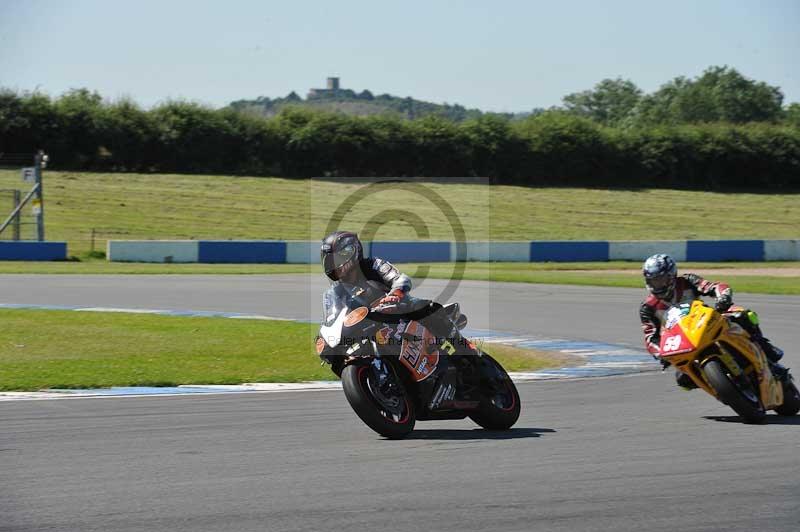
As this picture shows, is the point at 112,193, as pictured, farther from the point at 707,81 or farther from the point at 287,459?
the point at 707,81

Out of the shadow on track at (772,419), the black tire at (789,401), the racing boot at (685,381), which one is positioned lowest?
the shadow on track at (772,419)

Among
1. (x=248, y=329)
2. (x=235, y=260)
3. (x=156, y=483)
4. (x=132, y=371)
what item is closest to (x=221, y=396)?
(x=132, y=371)

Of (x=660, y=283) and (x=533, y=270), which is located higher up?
(x=660, y=283)

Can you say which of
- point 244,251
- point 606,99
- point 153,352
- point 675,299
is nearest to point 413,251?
point 244,251

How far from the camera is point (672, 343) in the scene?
8438 millimetres

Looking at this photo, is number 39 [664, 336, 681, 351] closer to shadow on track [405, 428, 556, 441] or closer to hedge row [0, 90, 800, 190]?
shadow on track [405, 428, 556, 441]

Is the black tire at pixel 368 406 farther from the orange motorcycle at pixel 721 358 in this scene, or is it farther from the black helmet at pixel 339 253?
the orange motorcycle at pixel 721 358

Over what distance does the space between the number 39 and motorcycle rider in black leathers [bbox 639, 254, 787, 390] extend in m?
0.21

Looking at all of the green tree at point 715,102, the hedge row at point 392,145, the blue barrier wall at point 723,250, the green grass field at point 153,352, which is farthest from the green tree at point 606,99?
the green grass field at point 153,352

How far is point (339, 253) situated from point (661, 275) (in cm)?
263

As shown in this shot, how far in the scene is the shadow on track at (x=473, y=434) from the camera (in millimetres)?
7801

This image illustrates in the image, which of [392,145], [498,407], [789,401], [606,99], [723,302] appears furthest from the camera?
[606,99]

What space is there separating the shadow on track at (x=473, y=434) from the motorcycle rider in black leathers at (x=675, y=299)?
131 cm

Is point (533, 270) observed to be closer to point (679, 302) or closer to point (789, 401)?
point (679, 302)
